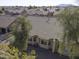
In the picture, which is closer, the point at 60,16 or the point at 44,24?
the point at 60,16

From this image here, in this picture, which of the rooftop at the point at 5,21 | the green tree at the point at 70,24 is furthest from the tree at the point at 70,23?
the rooftop at the point at 5,21

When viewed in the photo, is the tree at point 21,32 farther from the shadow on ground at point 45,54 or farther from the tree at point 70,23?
the shadow on ground at point 45,54

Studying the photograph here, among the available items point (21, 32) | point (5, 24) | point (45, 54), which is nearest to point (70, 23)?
point (21, 32)

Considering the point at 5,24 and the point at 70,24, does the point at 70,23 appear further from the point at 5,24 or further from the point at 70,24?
the point at 5,24

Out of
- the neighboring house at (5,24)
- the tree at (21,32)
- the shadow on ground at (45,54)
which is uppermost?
the tree at (21,32)

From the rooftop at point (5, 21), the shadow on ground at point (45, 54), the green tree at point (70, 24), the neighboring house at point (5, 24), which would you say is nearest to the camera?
the green tree at point (70, 24)

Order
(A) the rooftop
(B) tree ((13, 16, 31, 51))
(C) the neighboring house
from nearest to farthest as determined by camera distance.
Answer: (B) tree ((13, 16, 31, 51)) → (C) the neighboring house → (A) the rooftop

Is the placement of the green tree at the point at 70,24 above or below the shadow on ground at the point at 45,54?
above

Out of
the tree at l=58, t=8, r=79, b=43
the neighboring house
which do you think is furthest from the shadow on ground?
the neighboring house

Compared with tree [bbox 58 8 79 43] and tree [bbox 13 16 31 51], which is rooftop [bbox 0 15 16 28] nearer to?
tree [bbox 13 16 31 51]
